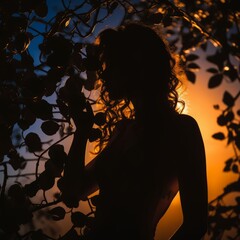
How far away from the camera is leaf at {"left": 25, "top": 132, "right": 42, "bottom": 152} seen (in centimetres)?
116

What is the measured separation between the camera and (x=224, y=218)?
8.49 ft

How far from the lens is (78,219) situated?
1.28 meters

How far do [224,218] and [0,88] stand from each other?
90.1 inches

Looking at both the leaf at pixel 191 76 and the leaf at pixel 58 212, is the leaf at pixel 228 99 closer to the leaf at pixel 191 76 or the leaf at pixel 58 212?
the leaf at pixel 191 76

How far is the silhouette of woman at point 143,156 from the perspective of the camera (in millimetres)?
932

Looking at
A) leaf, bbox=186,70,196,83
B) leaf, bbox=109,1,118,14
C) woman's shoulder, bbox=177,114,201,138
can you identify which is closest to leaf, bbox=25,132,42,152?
woman's shoulder, bbox=177,114,201,138

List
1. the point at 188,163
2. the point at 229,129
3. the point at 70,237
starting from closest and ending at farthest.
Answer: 1. the point at 188,163
2. the point at 70,237
3. the point at 229,129

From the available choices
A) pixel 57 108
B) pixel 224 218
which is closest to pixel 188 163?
pixel 57 108

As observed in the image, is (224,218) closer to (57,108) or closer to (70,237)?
(70,237)

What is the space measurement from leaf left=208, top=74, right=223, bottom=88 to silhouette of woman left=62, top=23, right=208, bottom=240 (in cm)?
90

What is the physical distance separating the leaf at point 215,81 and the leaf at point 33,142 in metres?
1.52

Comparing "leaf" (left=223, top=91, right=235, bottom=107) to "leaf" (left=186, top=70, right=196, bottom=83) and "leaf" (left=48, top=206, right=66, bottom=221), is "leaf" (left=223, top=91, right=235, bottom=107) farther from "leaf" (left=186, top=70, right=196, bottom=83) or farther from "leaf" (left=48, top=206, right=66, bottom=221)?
"leaf" (left=48, top=206, right=66, bottom=221)

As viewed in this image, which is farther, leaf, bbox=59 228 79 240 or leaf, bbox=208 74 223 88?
leaf, bbox=208 74 223 88

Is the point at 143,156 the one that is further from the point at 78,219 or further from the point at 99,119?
the point at 78,219
